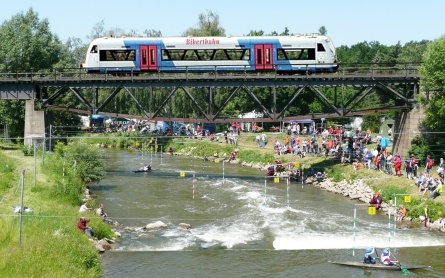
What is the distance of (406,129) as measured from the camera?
50.4 metres

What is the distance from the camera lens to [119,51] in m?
54.2

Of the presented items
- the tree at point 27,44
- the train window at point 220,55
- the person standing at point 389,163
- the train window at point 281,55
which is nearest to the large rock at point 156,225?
the person standing at point 389,163

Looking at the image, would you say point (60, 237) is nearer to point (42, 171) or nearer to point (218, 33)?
point (42, 171)

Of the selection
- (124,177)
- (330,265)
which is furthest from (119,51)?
(330,265)

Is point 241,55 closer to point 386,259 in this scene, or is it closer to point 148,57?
point 148,57

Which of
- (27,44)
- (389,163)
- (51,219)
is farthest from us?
(27,44)

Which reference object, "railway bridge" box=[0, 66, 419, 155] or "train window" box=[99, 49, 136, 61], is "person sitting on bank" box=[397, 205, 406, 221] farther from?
"train window" box=[99, 49, 136, 61]

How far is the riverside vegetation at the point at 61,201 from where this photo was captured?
25281 millimetres

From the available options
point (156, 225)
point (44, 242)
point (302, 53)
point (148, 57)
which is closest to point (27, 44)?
point (148, 57)

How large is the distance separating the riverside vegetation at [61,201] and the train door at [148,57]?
9.46 m

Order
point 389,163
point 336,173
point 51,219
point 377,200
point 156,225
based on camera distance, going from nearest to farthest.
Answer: point 51,219, point 156,225, point 377,200, point 389,163, point 336,173

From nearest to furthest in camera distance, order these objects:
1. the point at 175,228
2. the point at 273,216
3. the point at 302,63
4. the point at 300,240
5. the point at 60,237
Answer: the point at 60,237 < the point at 300,240 < the point at 175,228 < the point at 273,216 < the point at 302,63

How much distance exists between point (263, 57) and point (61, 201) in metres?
23.5

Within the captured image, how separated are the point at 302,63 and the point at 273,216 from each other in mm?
17718
